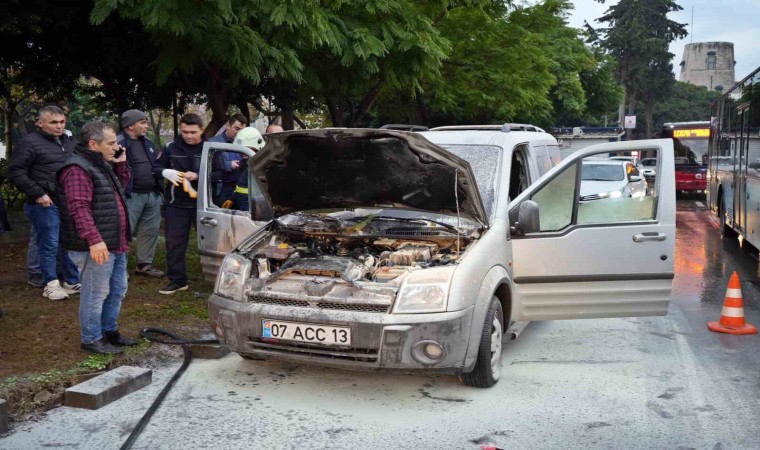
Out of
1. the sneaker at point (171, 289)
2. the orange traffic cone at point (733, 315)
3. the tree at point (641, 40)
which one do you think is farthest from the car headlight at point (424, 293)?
the tree at point (641, 40)

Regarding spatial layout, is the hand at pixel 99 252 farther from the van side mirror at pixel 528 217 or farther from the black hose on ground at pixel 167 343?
the van side mirror at pixel 528 217

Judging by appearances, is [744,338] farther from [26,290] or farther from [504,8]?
[504,8]

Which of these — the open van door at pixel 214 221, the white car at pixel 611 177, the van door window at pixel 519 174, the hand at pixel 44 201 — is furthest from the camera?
the white car at pixel 611 177

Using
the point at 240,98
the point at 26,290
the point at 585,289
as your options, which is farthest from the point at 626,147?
the point at 240,98

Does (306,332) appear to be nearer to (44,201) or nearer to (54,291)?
(54,291)

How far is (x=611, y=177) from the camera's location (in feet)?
61.6

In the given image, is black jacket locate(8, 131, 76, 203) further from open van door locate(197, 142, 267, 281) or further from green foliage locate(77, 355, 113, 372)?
green foliage locate(77, 355, 113, 372)

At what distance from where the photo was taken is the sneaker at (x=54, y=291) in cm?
721

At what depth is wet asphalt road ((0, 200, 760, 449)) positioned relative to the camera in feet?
14.0

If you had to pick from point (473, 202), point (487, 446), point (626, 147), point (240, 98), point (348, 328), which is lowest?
point (487, 446)

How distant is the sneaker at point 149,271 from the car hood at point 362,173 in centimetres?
296

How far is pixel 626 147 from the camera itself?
18.1 feet

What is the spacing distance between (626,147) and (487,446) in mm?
2573

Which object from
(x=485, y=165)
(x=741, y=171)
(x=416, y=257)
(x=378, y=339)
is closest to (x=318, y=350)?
(x=378, y=339)
